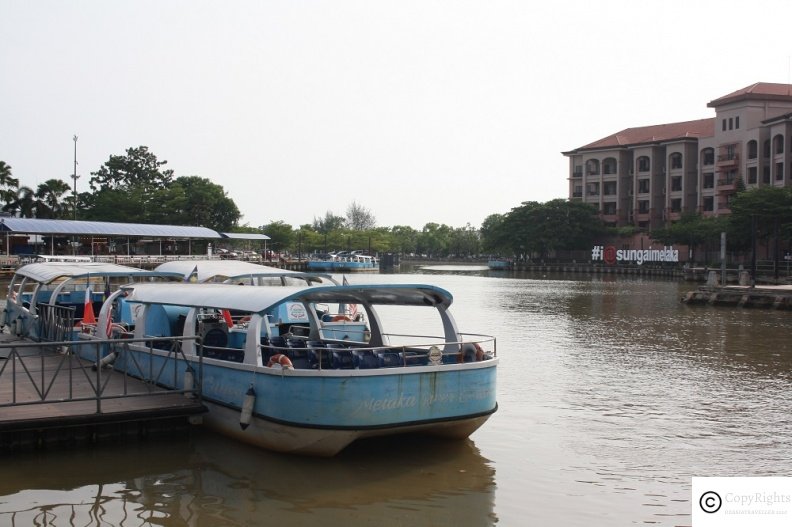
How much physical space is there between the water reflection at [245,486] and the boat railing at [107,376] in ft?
3.08

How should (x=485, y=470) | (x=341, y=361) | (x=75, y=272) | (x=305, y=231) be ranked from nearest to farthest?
(x=485, y=470), (x=341, y=361), (x=75, y=272), (x=305, y=231)

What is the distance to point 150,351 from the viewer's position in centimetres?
1521

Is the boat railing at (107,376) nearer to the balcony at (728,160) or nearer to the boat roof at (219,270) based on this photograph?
the boat roof at (219,270)

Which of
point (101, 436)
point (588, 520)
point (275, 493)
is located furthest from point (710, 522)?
point (101, 436)

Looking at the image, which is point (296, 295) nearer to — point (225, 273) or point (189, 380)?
point (189, 380)

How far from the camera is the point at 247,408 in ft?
41.2

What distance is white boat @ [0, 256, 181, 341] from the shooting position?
19672 mm

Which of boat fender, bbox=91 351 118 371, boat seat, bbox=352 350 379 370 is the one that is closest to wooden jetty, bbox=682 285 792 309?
boat seat, bbox=352 350 379 370

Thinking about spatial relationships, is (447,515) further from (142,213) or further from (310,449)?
(142,213)

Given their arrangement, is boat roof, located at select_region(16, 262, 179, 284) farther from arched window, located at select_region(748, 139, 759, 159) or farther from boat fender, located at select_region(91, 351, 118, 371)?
arched window, located at select_region(748, 139, 759, 159)

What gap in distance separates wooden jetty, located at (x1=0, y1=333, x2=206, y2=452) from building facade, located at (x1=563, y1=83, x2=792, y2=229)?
7685cm

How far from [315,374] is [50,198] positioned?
88.5m

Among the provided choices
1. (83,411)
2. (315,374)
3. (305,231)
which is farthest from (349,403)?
(305,231)

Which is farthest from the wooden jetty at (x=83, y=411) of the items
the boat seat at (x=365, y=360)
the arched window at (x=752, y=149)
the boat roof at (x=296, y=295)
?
the arched window at (x=752, y=149)
